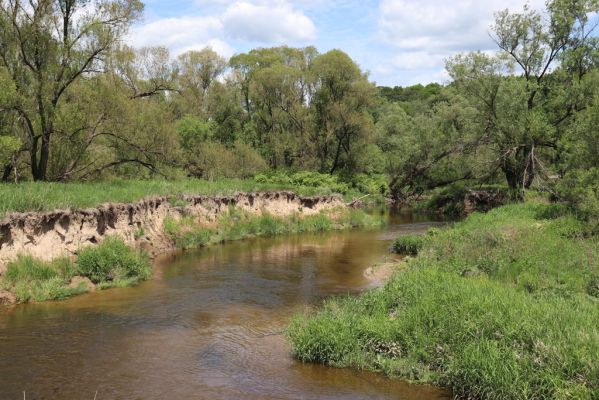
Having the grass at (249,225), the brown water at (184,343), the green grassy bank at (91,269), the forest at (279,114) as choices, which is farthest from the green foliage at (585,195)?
the grass at (249,225)

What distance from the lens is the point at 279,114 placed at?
51.4 metres

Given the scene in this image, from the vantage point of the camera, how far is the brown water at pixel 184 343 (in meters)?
9.30

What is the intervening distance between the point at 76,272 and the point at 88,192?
4.73 m

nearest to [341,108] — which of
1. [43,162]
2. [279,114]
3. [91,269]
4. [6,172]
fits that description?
[279,114]

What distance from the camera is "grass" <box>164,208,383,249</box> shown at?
24781 mm

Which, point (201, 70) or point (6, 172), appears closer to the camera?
point (6, 172)

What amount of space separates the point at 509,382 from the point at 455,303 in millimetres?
2585

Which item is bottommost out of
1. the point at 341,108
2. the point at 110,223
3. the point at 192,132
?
the point at 110,223

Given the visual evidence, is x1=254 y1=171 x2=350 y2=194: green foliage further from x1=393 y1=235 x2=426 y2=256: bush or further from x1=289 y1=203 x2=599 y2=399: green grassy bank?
x1=289 y1=203 x2=599 y2=399: green grassy bank

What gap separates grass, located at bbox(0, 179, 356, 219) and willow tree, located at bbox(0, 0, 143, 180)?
3.79m

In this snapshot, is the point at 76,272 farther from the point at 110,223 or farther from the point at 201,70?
the point at 201,70

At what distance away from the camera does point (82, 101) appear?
25.0 meters

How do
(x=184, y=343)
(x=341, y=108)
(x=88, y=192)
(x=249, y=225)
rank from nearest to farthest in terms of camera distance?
(x=184, y=343) < (x=88, y=192) < (x=249, y=225) < (x=341, y=108)

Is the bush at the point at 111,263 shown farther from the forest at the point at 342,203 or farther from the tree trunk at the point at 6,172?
the tree trunk at the point at 6,172
